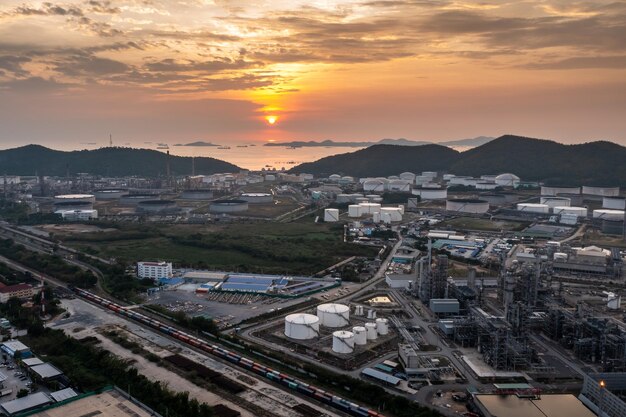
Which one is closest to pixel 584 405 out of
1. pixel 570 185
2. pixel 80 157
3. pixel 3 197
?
pixel 570 185

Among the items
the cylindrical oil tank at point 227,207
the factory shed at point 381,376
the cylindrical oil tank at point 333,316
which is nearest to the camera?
the factory shed at point 381,376

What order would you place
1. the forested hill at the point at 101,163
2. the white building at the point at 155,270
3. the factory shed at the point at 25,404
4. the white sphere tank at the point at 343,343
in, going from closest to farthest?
1. the factory shed at the point at 25,404
2. the white sphere tank at the point at 343,343
3. the white building at the point at 155,270
4. the forested hill at the point at 101,163

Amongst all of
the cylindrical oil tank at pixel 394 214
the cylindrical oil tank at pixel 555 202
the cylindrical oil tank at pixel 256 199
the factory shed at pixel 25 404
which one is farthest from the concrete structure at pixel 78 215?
the cylindrical oil tank at pixel 555 202

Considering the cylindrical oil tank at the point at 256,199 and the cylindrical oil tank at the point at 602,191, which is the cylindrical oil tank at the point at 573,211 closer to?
the cylindrical oil tank at the point at 602,191

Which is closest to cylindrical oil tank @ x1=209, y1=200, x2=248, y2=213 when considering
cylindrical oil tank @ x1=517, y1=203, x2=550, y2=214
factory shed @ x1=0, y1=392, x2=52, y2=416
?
cylindrical oil tank @ x1=517, y1=203, x2=550, y2=214

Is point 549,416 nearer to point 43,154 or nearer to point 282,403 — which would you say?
point 282,403

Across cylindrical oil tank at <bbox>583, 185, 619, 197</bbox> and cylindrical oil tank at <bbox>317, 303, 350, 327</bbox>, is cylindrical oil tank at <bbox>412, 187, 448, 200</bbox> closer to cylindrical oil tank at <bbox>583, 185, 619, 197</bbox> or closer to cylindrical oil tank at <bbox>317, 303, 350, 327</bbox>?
cylindrical oil tank at <bbox>583, 185, 619, 197</bbox>

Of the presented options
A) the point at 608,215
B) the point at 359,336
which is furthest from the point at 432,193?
the point at 359,336
